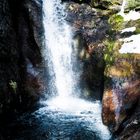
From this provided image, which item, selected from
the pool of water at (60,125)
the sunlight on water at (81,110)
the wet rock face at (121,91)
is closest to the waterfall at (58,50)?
the sunlight on water at (81,110)

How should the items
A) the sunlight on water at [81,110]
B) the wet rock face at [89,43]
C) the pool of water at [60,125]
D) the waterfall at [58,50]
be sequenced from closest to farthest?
1. the pool of water at [60,125]
2. the sunlight on water at [81,110]
3. the wet rock face at [89,43]
4. the waterfall at [58,50]

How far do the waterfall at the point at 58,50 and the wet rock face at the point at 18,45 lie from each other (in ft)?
1.75

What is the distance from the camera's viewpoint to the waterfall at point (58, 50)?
53.7 feet

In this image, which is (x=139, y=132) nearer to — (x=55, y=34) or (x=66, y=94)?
(x=66, y=94)

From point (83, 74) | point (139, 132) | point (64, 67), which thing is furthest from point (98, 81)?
point (139, 132)

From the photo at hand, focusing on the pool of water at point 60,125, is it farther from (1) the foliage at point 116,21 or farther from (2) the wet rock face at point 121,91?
(1) the foliage at point 116,21

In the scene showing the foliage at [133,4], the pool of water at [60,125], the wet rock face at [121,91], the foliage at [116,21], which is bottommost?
the pool of water at [60,125]

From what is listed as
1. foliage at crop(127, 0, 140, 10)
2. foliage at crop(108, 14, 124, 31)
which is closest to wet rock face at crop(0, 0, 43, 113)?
foliage at crop(108, 14, 124, 31)

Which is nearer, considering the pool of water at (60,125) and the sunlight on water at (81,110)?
Result: the pool of water at (60,125)

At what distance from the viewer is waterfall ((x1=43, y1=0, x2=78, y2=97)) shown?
16375 millimetres

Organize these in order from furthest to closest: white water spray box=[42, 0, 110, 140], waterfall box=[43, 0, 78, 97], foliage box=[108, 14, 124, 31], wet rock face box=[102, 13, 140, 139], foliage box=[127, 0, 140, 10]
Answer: waterfall box=[43, 0, 78, 97] → white water spray box=[42, 0, 110, 140] → foliage box=[127, 0, 140, 10] → foliage box=[108, 14, 124, 31] → wet rock face box=[102, 13, 140, 139]

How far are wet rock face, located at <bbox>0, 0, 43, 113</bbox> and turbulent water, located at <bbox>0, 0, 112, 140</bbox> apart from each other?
605 mm

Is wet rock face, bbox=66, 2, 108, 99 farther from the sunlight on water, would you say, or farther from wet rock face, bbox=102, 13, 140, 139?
wet rock face, bbox=102, 13, 140, 139

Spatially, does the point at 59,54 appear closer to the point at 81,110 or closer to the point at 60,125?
the point at 81,110
